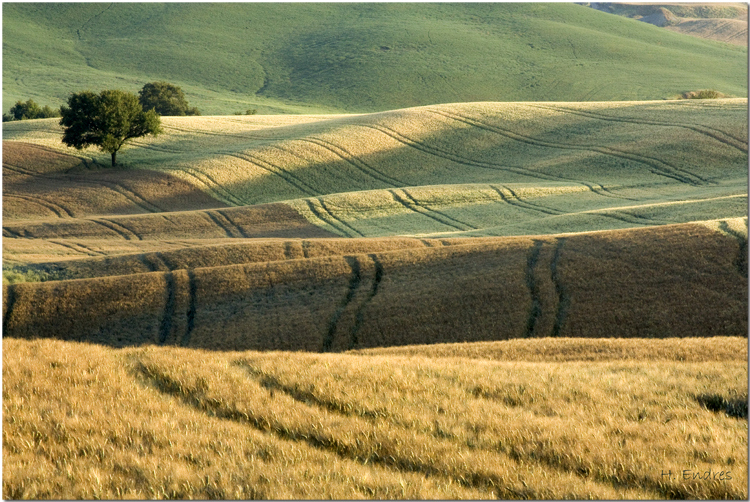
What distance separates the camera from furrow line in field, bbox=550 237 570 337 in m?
22.2

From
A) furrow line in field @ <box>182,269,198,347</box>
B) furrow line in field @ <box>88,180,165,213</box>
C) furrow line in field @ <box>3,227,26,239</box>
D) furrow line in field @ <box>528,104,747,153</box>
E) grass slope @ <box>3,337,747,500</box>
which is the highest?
furrow line in field @ <box>528,104,747,153</box>

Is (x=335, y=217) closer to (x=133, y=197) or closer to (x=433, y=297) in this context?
(x=133, y=197)

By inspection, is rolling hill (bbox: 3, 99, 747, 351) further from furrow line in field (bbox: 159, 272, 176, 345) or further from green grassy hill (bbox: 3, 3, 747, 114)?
green grassy hill (bbox: 3, 3, 747, 114)

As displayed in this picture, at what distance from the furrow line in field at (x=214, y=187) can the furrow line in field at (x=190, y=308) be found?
2798cm

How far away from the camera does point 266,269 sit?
2722 centimetres

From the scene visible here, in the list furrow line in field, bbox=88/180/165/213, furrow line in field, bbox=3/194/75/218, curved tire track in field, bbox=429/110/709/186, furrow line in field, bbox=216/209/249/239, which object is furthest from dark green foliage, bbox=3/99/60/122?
furrow line in field, bbox=216/209/249/239

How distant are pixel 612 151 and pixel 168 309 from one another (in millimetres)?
50061

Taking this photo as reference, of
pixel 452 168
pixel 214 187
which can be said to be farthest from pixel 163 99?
pixel 452 168

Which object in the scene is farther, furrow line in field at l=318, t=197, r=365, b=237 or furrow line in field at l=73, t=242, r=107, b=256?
furrow line in field at l=318, t=197, r=365, b=237

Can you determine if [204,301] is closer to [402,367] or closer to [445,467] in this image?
[402,367]

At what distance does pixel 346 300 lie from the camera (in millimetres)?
24594

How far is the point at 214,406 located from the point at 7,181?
56.0 metres

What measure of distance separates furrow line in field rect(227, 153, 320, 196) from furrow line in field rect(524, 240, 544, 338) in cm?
3294

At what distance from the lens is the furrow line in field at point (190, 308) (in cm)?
2269
